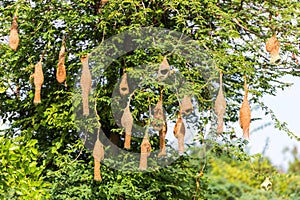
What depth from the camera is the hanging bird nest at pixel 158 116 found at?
4.60 m

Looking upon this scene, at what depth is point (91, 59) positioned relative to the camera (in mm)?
5141

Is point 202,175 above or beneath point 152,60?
beneath

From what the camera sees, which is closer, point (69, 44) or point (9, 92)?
point (69, 44)

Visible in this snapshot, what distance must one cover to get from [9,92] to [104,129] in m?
1.19

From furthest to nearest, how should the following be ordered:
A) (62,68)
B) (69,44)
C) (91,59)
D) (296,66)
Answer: (296,66) → (69,44) → (91,59) → (62,68)

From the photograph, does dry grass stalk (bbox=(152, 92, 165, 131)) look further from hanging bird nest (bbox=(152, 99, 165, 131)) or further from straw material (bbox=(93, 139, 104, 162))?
straw material (bbox=(93, 139, 104, 162))

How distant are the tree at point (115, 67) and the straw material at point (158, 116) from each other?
0.28m

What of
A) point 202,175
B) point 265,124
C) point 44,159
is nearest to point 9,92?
point 44,159

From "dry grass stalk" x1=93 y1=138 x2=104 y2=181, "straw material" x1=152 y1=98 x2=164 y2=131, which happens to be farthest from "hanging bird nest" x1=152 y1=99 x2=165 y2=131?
"dry grass stalk" x1=93 y1=138 x2=104 y2=181

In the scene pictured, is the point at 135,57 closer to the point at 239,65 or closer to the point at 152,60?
the point at 152,60

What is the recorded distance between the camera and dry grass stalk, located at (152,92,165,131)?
181 inches

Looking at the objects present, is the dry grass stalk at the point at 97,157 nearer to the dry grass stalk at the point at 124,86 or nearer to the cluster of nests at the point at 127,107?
the cluster of nests at the point at 127,107

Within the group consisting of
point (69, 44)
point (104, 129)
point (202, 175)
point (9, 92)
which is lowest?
point (202, 175)

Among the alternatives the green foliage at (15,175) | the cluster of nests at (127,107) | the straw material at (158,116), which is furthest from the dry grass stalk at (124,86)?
the green foliage at (15,175)
